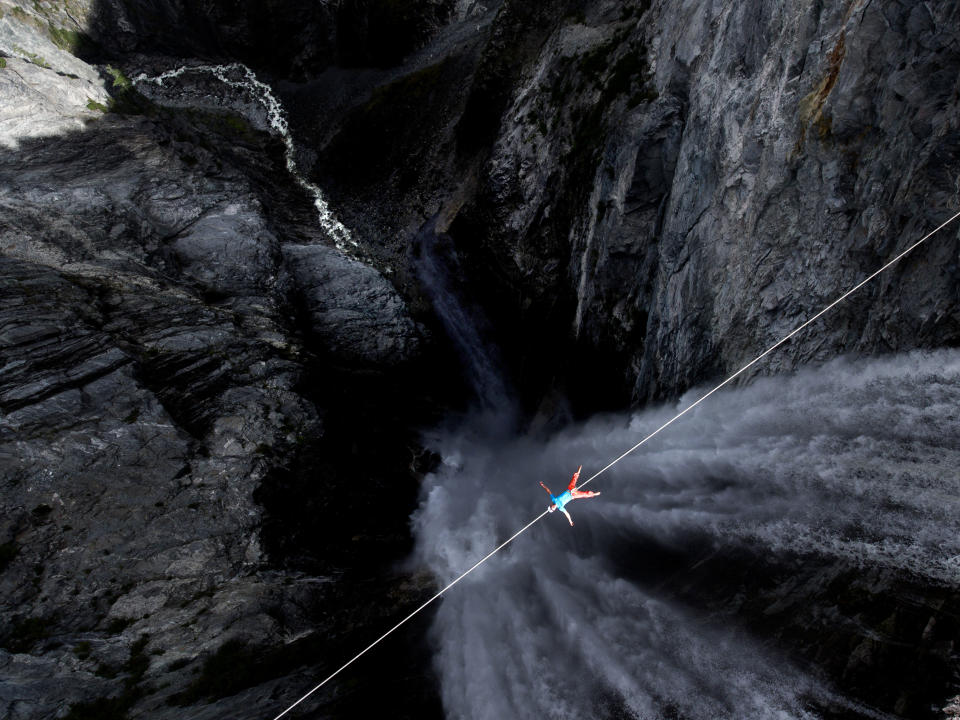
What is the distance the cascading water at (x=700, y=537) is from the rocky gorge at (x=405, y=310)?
457mm

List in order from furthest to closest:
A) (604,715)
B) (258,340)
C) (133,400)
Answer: (258,340)
(133,400)
(604,715)

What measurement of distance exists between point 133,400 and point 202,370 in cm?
207

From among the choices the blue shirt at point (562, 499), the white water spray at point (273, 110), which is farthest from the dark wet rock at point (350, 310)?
the blue shirt at point (562, 499)

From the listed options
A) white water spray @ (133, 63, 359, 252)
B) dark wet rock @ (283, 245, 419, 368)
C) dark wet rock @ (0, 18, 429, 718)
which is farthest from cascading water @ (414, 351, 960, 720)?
white water spray @ (133, 63, 359, 252)

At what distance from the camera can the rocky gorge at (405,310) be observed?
28.1 feet

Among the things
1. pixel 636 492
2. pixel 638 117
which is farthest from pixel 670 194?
pixel 636 492

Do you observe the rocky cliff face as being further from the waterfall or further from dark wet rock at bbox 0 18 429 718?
dark wet rock at bbox 0 18 429 718

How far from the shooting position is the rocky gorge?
855 cm

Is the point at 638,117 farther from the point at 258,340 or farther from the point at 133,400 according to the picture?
the point at 133,400

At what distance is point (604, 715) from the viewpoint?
10.3 meters

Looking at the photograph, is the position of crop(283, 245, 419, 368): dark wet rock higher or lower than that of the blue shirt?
higher

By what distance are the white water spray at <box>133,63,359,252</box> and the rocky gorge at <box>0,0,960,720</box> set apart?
50 cm

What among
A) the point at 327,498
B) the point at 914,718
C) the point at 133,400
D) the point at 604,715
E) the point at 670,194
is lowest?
the point at 604,715

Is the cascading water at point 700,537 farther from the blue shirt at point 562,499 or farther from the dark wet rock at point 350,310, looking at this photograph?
the dark wet rock at point 350,310
